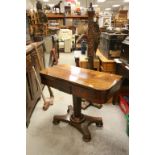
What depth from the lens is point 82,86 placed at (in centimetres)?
179

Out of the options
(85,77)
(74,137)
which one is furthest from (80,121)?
(85,77)

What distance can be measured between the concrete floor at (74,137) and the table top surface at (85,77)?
0.73 meters

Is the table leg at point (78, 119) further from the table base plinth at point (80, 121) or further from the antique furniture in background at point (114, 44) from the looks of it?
the antique furniture in background at point (114, 44)

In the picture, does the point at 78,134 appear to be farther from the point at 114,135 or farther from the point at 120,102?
the point at 120,102

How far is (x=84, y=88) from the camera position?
1.79m

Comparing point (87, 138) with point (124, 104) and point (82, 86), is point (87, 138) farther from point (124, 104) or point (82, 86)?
point (124, 104)

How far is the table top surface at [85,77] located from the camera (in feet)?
5.80

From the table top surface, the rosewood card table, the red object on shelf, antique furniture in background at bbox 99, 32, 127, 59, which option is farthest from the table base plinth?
antique furniture in background at bbox 99, 32, 127, 59

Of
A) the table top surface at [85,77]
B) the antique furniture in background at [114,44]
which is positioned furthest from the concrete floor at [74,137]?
the antique furniture in background at [114,44]

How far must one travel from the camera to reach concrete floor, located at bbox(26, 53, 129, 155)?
1910mm

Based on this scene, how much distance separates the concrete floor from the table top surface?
731 millimetres

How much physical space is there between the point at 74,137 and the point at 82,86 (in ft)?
2.41
